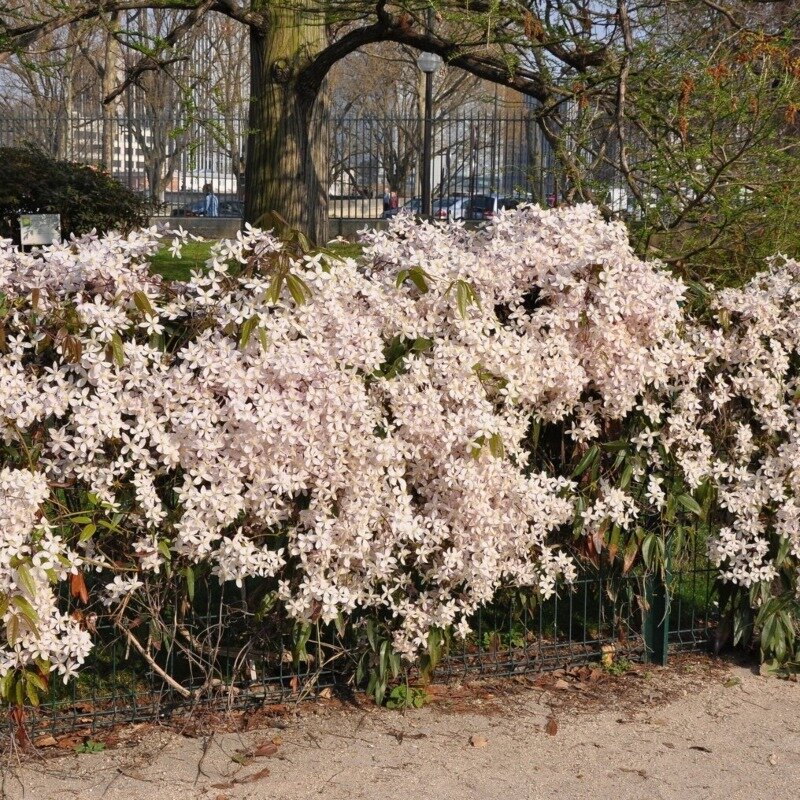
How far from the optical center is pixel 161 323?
12.0ft

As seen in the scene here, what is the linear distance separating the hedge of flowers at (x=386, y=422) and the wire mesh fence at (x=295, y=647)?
0.19 meters

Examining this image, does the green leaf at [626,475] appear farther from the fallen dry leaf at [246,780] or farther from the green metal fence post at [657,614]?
the fallen dry leaf at [246,780]

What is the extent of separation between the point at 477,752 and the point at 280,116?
5693 millimetres

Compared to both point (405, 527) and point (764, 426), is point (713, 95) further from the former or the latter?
point (405, 527)

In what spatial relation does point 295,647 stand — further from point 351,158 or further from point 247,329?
point 351,158

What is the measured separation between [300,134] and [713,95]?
372 centimetres

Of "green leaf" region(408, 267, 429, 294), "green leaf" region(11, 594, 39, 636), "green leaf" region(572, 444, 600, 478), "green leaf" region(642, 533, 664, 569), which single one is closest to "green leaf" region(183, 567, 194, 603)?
"green leaf" region(11, 594, 39, 636)

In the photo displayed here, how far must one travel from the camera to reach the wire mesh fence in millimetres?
3869

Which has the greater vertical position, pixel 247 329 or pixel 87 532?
pixel 247 329

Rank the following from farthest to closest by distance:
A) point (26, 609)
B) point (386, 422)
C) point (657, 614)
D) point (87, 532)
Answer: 1. point (657, 614)
2. point (386, 422)
3. point (87, 532)
4. point (26, 609)

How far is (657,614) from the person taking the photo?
15.1 feet

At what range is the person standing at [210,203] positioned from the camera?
77.9ft

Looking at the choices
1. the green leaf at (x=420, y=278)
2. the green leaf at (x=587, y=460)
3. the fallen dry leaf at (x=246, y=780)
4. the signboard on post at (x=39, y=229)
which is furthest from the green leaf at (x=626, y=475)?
the signboard on post at (x=39, y=229)

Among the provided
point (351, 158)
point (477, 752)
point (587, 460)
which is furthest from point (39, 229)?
point (351, 158)
